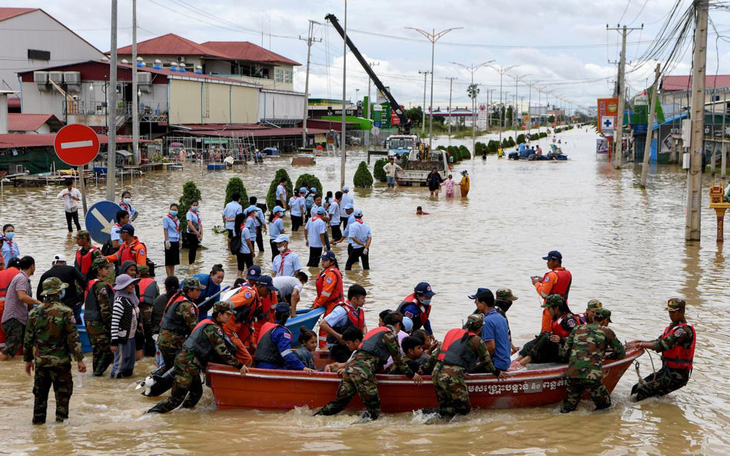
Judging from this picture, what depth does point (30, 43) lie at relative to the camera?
68.1m

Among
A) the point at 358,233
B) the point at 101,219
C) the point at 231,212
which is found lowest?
the point at 358,233

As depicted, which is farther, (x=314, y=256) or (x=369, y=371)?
(x=314, y=256)

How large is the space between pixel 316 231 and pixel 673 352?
8954mm

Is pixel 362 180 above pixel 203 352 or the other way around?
above

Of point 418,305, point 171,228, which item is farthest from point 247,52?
point 418,305

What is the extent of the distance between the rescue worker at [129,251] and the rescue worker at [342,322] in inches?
161

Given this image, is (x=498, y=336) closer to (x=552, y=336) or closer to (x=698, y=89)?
(x=552, y=336)

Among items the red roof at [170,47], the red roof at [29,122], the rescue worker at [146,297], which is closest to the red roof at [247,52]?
the red roof at [170,47]

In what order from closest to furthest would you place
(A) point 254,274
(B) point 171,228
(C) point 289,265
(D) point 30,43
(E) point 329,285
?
(A) point 254,274
(E) point 329,285
(C) point 289,265
(B) point 171,228
(D) point 30,43

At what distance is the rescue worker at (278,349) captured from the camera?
8.86 meters

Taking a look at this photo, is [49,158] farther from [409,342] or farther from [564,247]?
[409,342]

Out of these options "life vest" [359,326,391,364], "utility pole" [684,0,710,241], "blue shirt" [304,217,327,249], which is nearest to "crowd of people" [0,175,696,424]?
"life vest" [359,326,391,364]

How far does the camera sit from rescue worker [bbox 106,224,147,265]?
40.8 ft

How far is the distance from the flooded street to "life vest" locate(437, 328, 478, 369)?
0.70m
